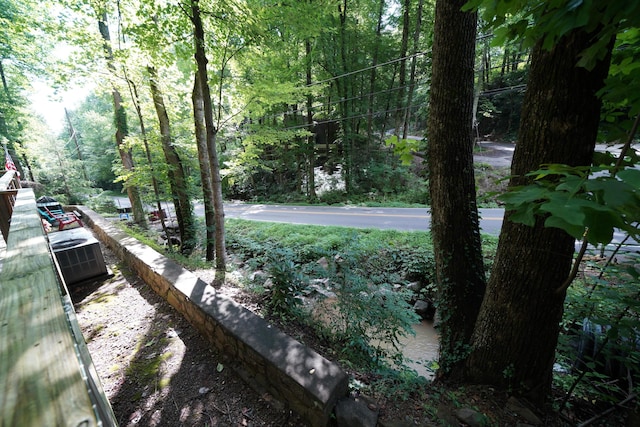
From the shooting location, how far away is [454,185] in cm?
224

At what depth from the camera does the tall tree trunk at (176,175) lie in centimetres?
604

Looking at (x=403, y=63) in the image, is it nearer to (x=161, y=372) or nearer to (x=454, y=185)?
(x=454, y=185)

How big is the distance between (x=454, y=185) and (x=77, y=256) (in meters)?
4.63

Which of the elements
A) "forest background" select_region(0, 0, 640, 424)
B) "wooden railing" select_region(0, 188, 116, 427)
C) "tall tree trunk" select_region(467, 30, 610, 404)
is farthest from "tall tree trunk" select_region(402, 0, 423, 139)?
"wooden railing" select_region(0, 188, 116, 427)

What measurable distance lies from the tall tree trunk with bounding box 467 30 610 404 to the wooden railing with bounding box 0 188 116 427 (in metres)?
1.67

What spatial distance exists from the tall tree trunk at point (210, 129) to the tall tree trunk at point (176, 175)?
203 cm

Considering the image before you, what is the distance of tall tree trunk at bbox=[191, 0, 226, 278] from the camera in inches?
162

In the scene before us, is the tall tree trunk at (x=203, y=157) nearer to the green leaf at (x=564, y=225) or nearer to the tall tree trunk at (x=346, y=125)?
the green leaf at (x=564, y=225)

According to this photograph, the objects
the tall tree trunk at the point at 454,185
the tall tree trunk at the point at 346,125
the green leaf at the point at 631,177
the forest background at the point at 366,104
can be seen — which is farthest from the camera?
the tall tree trunk at the point at 346,125

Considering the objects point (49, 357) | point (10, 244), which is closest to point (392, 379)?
point (49, 357)

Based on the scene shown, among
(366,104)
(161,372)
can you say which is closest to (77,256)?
(161,372)

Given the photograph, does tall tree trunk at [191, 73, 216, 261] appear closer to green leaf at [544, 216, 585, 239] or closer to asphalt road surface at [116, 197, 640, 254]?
asphalt road surface at [116, 197, 640, 254]

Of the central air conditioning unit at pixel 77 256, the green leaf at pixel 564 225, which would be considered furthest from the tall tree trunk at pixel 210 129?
the green leaf at pixel 564 225

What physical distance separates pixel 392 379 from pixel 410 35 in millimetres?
17575
